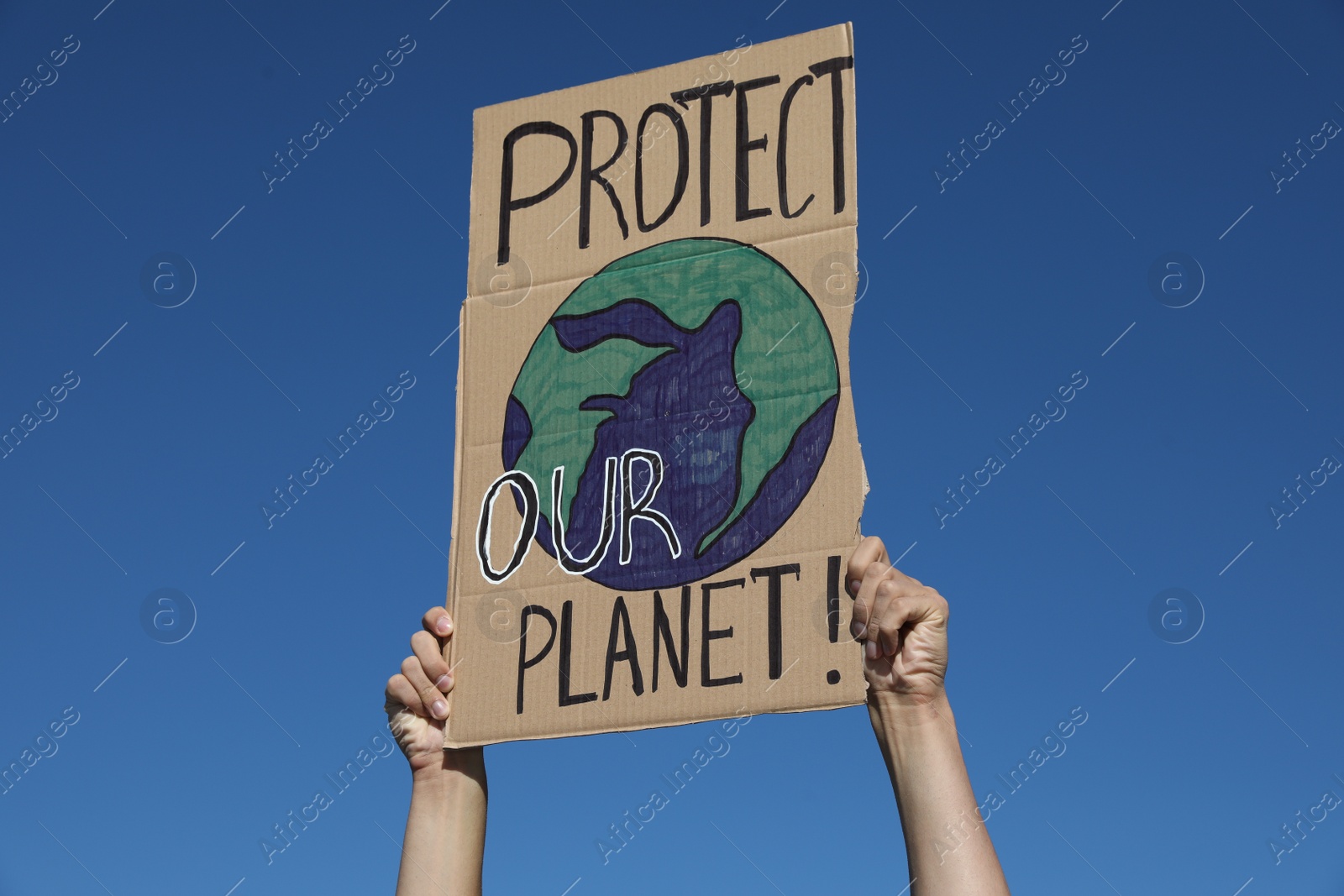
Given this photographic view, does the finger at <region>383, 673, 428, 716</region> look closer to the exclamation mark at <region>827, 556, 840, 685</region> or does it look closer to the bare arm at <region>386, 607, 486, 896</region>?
the bare arm at <region>386, 607, 486, 896</region>

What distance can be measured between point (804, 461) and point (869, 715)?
550 millimetres

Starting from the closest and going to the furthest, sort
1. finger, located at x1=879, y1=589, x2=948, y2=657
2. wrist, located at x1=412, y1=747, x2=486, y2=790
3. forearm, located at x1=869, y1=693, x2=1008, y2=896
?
1. forearm, located at x1=869, y1=693, x2=1008, y2=896
2. finger, located at x1=879, y1=589, x2=948, y2=657
3. wrist, located at x1=412, y1=747, x2=486, y2=790

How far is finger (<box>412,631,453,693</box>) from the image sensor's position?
2934mm

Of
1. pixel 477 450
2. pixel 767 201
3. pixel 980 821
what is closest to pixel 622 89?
pixel 767 201

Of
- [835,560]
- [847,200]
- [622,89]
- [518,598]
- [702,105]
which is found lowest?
[835,560]

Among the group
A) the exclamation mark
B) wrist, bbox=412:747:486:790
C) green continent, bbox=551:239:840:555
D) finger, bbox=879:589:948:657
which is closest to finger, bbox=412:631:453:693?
wrist, bbox=412:747:486:790

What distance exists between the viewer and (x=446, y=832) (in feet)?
9.60

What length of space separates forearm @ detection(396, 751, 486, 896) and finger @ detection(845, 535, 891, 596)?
1029 mm

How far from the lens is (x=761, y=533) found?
2727mm

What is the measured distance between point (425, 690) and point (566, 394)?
770mm

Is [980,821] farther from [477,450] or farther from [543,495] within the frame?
[477,450]

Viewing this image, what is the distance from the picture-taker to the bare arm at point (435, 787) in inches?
114

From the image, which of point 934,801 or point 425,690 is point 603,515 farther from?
point 934,801

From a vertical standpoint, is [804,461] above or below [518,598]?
below
